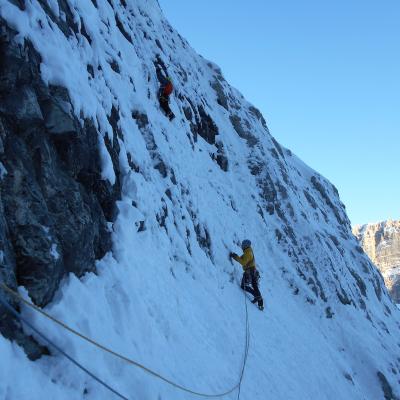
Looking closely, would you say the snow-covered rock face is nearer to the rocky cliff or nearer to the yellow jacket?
the yellow jacket

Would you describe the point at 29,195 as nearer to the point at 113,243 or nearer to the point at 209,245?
the point at 113,243

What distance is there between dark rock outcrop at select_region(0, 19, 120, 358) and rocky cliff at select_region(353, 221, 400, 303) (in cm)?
17080

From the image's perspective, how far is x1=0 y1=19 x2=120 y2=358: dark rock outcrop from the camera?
203 inches

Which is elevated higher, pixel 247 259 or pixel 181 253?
pixel 247 259

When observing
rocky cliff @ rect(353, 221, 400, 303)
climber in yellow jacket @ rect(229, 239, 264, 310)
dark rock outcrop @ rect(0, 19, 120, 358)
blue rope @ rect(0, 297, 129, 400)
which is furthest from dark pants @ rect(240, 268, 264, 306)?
rocky cliff @ rect(353, 221, 400, 303)

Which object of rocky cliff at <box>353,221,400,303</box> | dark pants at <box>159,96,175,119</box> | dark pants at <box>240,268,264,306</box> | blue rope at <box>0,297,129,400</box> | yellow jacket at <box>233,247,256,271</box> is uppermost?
rocky cliff at <box>353,221,400,303</box>

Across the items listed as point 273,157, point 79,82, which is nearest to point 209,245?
point 79,82

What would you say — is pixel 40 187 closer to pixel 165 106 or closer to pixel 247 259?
pixel 247 259

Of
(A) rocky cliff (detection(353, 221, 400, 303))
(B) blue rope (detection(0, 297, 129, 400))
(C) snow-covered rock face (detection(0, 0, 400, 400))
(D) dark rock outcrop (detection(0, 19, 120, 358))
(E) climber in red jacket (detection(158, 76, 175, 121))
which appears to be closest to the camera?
(B) blue rope (detection(0, 297, 129, 400))

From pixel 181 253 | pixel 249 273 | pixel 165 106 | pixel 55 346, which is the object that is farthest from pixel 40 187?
pixel 165 106

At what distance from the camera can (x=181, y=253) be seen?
414 inches

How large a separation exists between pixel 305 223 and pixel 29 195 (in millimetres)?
17334

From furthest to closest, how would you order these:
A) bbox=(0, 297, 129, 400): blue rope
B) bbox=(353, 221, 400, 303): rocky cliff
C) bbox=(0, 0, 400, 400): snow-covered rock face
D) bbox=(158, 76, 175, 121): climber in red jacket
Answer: bbox=(353, 221, 400, 303): rocky cliff → bbox=(158, 76, 175, 121): climber in red jacket → bbox=(0, 0, 400, 400): snow-covered rock face → bbox=(0, 297, 129, 400): blue rope

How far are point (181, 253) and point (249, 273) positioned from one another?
121 inches
